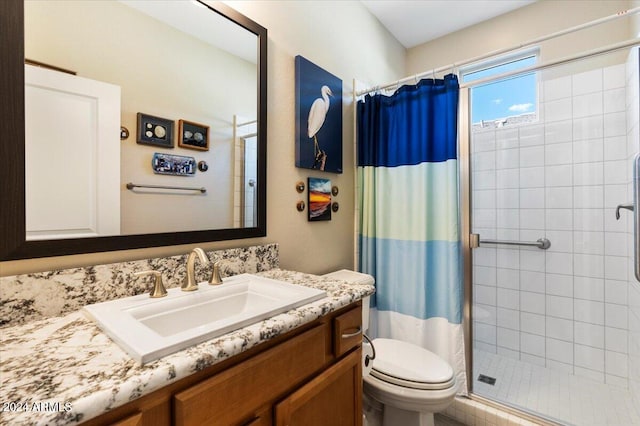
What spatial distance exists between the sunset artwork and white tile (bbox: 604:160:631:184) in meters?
1.66

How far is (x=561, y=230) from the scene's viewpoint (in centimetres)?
199

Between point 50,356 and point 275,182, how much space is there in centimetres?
102

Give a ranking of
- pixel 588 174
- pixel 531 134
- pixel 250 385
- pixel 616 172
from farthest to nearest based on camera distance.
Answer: pixel 531 134 < pixel 588 174 < pixel 616 172 < pixel 250 385

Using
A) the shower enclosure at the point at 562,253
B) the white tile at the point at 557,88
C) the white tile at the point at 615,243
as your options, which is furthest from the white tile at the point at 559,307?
the white tile at the point at 557,88

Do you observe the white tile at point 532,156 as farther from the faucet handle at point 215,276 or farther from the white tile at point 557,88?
the faucet handle at point 215,276

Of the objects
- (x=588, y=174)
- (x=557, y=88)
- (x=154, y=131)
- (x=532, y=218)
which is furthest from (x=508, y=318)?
(x=154, y=131)

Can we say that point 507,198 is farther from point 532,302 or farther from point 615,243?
point 532,302

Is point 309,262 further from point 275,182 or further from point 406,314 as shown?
point 406,314

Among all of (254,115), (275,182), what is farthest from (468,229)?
(254,115)

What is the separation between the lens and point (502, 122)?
82.7 inches

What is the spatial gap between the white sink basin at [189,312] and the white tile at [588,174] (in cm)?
194

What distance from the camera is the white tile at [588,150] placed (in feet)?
6.03

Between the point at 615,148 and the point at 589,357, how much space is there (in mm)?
1318

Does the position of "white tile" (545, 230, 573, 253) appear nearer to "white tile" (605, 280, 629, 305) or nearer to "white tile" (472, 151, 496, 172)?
"white tile" (605, 280, 629, 305)
